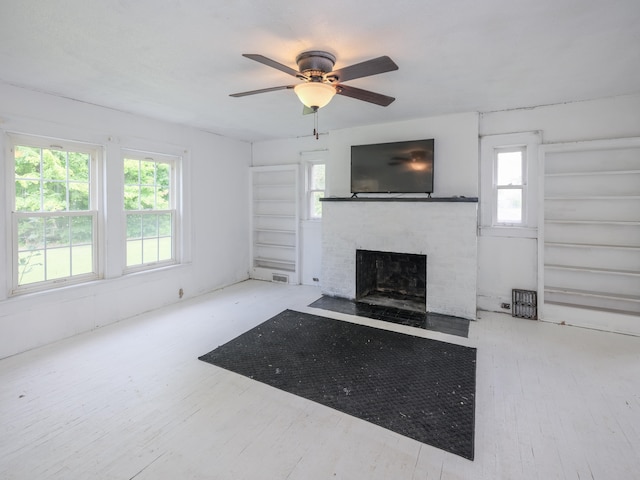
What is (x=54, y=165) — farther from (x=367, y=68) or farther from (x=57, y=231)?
(x=367, y=68)

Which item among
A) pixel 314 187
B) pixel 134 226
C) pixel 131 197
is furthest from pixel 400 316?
pixel 131 197

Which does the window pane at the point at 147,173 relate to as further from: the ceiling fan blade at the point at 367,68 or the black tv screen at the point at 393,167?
the ceiling fan blade at the point at 367,68

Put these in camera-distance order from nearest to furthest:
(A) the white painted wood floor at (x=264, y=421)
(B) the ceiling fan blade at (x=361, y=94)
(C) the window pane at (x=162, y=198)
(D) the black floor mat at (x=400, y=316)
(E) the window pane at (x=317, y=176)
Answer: (A) the white painted wood floor at (x=264, y=421) → (B) the ceiling fan blade at (x=361, y=94) → (D) the black floor mat at (x=400, y=316) → (C) the window pane at (x=162, y=198) → (E) the window pane at (x=317, y=176)

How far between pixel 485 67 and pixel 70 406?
4107mm

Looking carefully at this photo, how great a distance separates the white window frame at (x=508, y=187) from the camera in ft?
13.1

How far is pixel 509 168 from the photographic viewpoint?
165 inches

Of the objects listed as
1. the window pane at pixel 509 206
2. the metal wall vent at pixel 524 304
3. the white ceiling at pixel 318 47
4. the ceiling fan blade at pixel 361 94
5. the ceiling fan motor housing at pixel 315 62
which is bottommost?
the metal wall vent at pixel 524 304

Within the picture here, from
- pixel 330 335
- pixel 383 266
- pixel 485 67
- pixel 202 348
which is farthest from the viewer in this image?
pixel 383 266

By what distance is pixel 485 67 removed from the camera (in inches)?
108

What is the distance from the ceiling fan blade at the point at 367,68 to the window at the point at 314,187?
3291mm

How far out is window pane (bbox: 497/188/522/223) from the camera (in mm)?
4164

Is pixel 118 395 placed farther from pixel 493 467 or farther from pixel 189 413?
pixel 493 467

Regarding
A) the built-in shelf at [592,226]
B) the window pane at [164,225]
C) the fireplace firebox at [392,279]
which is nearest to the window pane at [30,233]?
the window pane at [164,225]

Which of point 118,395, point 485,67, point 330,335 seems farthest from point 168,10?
point 330,335
